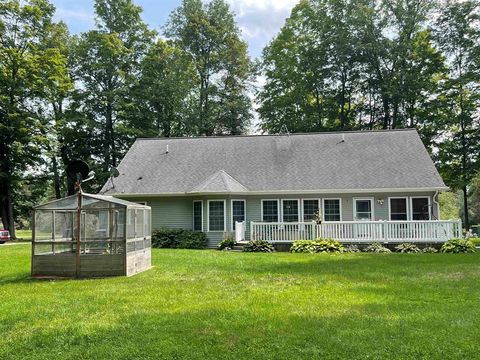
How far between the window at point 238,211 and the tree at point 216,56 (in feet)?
57.5

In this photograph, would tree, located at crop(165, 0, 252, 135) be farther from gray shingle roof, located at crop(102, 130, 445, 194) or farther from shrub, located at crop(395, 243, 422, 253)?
shrub, located at crop(395, 243, 422, 253)

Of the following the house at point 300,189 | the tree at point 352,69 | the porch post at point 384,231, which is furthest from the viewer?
the tree at point 352,69

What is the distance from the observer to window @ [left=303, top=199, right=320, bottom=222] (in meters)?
20.2

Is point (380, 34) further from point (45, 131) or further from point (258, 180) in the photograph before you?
point (45, 131)

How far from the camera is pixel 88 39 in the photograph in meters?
33.0

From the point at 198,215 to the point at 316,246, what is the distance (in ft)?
20.3

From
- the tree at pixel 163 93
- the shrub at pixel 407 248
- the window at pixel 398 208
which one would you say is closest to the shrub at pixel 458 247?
the shrub at pixel 407 248

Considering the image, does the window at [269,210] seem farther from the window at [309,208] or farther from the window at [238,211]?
the window at [309,208]

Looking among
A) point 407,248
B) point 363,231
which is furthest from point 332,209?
point 407,248

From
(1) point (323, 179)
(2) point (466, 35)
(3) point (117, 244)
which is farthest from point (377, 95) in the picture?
(3) point (117, 244)

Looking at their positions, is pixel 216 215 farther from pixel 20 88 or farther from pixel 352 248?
pixel 20 88

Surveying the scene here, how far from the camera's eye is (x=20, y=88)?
95.6 ft

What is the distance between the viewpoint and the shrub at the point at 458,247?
16.5m

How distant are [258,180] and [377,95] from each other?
17509 mm
